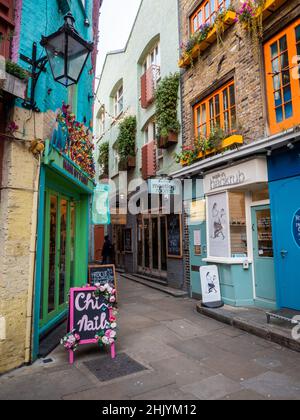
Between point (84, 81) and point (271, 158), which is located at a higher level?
point (84, 81)

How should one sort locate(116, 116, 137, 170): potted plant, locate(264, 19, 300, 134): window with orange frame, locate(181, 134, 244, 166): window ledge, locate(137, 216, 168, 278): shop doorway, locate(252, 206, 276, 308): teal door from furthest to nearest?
locate(116, 116, 137, 170): potted plant
locate(137, 216, 168, 278): shop doorway
locate(181, 134, 244, 166): window ledge
locate(252, 206, 276, 308): teal door
locate(264, 19, 300, 134): window with orange frame

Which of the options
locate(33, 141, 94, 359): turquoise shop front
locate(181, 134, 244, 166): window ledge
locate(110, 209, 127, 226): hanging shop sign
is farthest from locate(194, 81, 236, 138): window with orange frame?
locate(110, 209, 127, 226): hanging shop sign

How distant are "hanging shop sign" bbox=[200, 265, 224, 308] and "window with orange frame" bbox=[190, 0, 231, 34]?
22.8 feet

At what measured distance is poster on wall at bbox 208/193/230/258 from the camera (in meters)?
7.69

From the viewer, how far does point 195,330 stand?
6.03 m

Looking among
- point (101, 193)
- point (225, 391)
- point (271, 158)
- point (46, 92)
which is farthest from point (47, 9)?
point (225, 391)

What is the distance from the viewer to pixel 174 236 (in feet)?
34.1

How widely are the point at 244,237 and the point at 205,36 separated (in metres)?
5.84

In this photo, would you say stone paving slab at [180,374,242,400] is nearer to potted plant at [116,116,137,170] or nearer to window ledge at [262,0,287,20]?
window ledge at [262,0,287,20]

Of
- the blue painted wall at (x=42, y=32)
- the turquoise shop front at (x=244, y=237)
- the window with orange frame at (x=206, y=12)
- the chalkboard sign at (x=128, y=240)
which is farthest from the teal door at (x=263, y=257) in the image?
the chalkboard sign at (x=128, y=240)

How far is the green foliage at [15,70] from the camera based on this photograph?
4.37 m

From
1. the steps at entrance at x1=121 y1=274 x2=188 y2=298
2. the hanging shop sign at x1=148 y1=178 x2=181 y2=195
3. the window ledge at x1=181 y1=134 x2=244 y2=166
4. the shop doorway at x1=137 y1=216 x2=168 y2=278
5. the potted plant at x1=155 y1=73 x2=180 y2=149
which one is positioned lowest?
the steps at entrance at x1=121 y1=274 x2=188 y2=298
